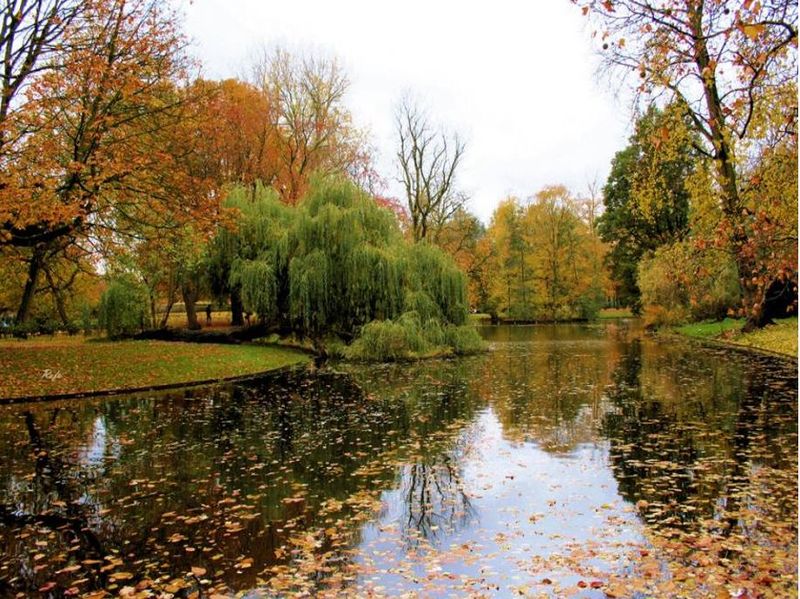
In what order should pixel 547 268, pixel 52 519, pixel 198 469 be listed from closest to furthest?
pixel 52 519
pixel 198 469
pixel 547 268

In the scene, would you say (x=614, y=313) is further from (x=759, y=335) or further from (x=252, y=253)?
(x=252, y=253)

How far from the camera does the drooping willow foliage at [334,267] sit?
72.7 ft

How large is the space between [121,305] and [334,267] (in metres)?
11.2

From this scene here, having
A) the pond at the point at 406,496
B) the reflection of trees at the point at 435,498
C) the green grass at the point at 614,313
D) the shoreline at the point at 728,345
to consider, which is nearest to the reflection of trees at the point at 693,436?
the pond at the point at 406,496

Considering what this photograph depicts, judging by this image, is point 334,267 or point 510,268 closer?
point 334,267

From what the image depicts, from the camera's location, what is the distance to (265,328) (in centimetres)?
2572

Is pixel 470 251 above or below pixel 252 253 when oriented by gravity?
above

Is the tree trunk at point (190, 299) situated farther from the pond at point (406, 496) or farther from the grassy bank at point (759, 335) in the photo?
the grassy bank at point (759, 335)

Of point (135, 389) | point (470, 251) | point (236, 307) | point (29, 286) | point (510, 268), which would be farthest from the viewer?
point (470, 251)

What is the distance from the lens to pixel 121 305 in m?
27.1

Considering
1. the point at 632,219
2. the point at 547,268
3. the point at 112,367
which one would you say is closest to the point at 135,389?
the point at 112,367

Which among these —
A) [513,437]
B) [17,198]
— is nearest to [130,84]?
[17,198]

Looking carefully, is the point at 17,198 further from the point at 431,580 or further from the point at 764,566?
the point at 764,566

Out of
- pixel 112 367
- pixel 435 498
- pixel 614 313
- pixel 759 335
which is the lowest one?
pixel 435 498
